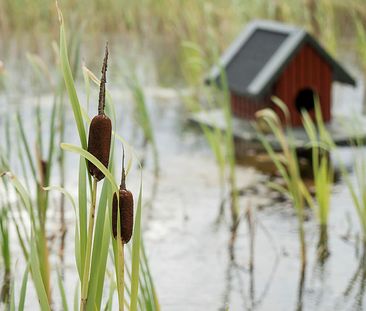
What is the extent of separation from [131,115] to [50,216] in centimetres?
195

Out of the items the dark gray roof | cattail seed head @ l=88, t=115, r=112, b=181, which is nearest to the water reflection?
cattail seed head @ l=88, t=115, r=112, b=181

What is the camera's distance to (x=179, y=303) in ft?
10.2

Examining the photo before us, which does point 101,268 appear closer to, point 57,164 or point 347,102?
point 57,164

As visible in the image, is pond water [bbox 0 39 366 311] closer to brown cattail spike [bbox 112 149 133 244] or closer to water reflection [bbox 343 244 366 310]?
water reflection [bbox 343 244 366 310]

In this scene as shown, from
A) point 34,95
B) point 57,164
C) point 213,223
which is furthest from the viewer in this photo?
point 34,95

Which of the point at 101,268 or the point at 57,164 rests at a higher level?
the point at 57,164

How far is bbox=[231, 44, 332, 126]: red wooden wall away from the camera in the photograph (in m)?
5.50

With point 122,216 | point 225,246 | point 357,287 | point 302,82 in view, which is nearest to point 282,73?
point 302,82

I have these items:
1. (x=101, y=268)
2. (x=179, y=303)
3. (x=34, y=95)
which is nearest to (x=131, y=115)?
(x=34, y=95)

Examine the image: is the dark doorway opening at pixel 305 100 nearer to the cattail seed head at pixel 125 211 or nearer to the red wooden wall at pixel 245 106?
the red wooden wall at pixel 245 106

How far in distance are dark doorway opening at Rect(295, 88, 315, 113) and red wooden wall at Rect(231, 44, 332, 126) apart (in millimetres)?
94

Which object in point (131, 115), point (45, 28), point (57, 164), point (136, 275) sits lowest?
point (136, 275)

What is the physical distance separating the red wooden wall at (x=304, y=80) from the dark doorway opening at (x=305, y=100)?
0.09 m

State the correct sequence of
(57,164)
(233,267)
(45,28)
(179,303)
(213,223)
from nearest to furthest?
(179,303)
(233,267)
(213,223)
(57,164)
(45,28)
